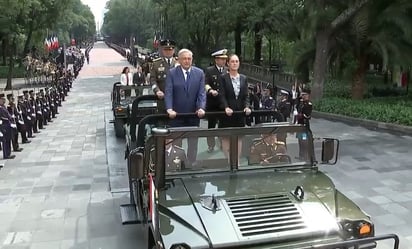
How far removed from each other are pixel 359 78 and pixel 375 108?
173 inches

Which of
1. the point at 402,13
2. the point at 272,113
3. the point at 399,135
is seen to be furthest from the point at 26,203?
the point at 402,13

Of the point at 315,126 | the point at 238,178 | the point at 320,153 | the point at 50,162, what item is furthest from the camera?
the point at 315,126

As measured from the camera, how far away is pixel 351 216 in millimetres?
4699

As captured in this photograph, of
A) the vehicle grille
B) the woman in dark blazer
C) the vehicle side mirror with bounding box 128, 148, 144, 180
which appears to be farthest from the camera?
the woman in dark blazer

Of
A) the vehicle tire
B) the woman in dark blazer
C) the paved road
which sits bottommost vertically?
the paved road

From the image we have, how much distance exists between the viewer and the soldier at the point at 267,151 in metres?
5.46

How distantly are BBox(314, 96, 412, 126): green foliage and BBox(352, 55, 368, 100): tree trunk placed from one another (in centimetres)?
86

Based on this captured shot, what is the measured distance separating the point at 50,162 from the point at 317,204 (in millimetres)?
9056

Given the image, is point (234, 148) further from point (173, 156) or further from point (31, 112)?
point (31, 112)

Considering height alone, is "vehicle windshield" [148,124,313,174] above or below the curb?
above

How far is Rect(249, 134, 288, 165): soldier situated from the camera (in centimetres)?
546

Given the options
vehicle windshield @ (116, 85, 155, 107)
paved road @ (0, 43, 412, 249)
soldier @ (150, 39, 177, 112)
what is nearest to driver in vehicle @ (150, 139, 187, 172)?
paved road @ (0, 43, 412, 249)

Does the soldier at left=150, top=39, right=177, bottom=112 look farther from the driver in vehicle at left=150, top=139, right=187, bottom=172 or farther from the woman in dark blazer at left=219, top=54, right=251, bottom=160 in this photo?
the driver in vehicle at left=150, top=139, right=187, bottom=172

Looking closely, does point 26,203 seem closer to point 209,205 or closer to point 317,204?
point 209,205
